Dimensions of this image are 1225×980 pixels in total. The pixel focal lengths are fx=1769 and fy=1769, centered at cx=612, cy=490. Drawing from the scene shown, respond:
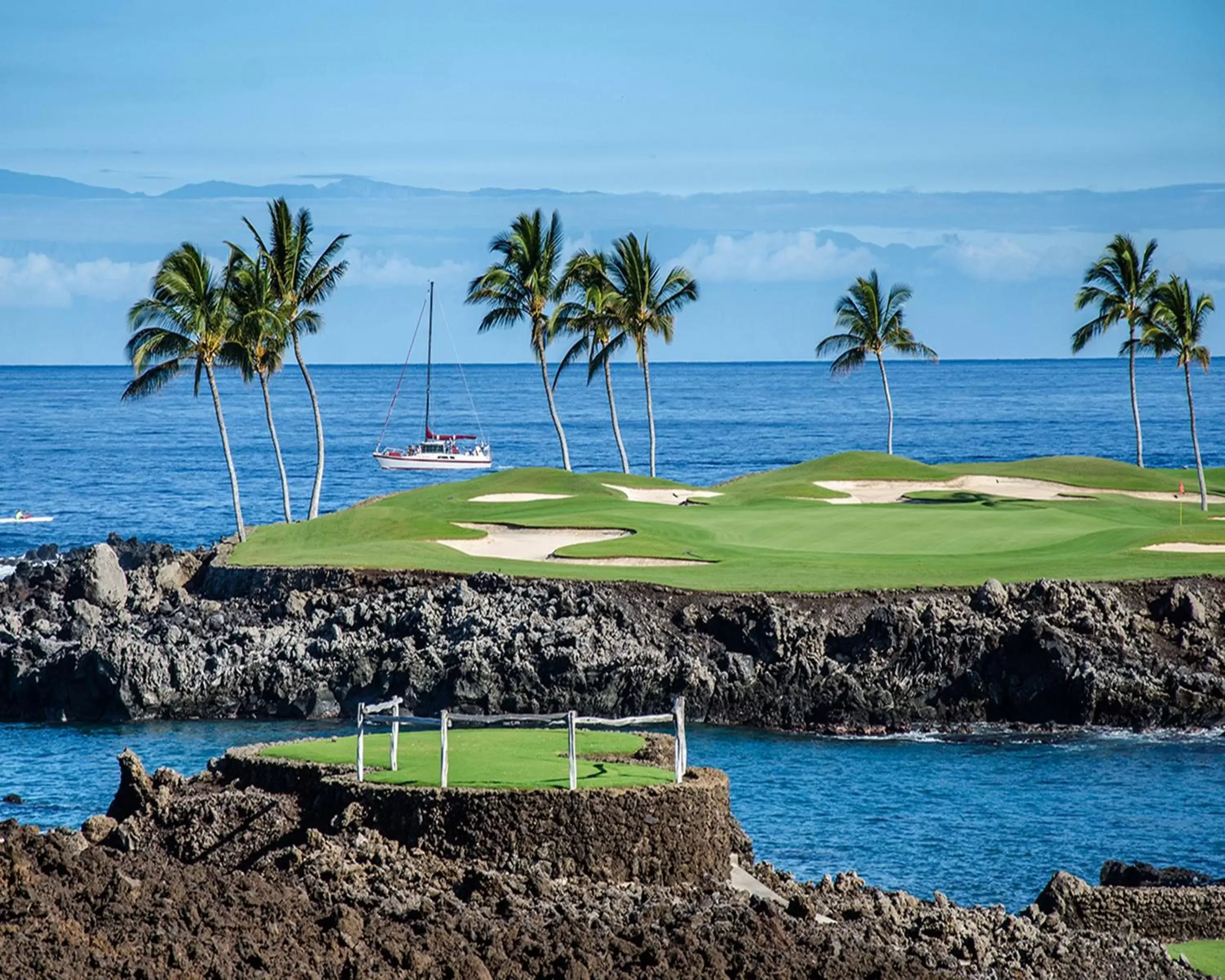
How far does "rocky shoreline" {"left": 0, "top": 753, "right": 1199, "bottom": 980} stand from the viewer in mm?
15570

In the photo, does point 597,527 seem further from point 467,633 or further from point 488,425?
point 488,425

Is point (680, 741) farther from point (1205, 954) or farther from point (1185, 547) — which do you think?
point (1185, 547)

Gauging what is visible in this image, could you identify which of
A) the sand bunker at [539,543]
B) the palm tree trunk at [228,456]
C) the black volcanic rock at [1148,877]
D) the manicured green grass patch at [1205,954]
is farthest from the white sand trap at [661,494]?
the manicured green grass patch at [1205,954]

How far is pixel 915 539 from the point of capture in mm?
43906

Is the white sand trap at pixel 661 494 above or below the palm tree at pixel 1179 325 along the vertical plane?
below

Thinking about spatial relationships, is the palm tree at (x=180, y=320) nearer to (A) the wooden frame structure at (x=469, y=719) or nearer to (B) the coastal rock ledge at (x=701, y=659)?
(B) the coastal rock ledge at (x=701, y=659)

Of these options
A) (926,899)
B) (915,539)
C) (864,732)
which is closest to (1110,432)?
(915,539)

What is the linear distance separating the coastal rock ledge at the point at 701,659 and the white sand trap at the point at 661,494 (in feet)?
64.5

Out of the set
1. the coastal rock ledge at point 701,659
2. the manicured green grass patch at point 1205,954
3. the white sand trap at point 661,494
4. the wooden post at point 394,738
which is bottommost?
the manicured green grass patch at point 1205,954

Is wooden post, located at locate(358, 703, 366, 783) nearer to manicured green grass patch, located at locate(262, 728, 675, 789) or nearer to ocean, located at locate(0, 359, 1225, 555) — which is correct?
manicured green grass patch, located at locate(262, 728, 675, 789)

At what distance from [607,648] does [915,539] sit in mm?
12119

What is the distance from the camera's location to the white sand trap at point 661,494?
5706cm

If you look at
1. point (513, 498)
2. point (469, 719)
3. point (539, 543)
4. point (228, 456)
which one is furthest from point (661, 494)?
point (469, 719)

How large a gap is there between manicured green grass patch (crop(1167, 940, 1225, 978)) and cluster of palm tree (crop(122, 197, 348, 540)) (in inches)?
1213
